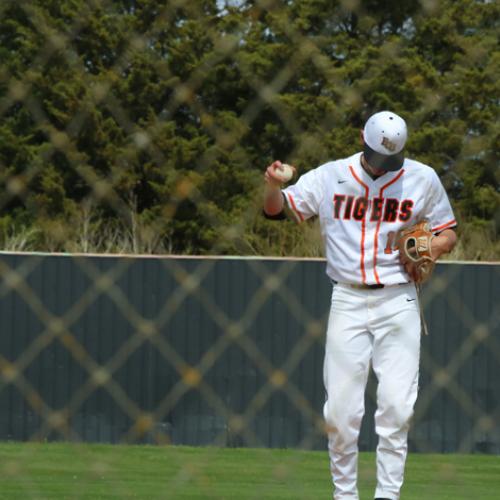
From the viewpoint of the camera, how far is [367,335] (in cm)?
350

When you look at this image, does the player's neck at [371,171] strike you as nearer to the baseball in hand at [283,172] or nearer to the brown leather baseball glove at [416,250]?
the brown leather baseball glove at [416,250]

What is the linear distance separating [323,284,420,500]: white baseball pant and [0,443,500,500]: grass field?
2882 millimetres

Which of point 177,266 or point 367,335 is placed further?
point 177,266

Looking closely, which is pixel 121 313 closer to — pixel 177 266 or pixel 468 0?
pixel 177 266

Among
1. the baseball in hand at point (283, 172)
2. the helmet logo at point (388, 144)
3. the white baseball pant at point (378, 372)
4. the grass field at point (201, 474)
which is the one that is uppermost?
the helmet logo at point (388, 144)

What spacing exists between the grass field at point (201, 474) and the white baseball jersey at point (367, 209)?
306 centimetres

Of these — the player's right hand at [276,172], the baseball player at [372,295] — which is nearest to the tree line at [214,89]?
the player's right hand at [276,172]

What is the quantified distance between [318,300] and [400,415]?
700 cm

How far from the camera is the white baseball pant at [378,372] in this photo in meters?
3.44

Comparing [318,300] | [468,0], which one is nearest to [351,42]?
[468,0]

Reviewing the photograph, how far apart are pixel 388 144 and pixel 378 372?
2.13 feet

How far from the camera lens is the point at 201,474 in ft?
32.6

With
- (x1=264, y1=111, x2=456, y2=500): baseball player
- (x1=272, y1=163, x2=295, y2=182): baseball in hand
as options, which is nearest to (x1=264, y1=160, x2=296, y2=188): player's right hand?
(x1=272, y1=163, x2=295, y2=182): baseball in hand

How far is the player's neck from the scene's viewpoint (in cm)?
347
